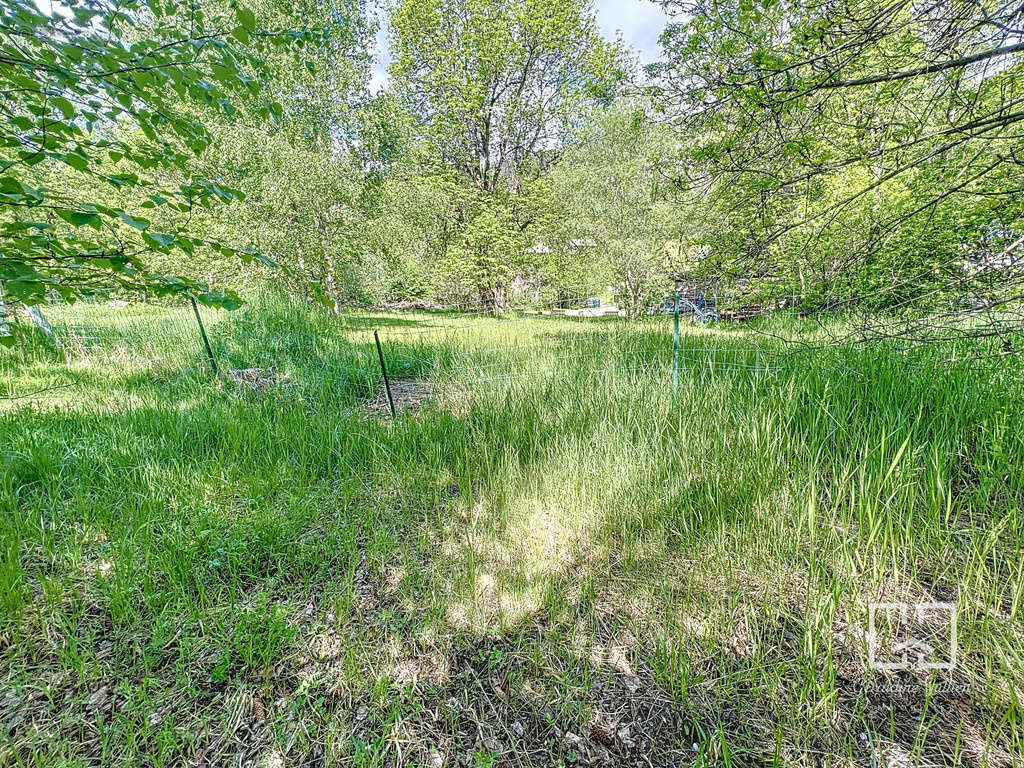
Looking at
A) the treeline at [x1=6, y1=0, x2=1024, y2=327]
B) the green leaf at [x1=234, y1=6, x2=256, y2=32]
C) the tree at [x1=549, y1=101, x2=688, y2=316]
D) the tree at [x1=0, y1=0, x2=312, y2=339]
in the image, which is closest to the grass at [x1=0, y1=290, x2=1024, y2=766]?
the treeline at [x1=6, y1=0, x2=1024, y2=327]

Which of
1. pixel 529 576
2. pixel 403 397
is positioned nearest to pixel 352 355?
pixel 403 397

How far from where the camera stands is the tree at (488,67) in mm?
11711

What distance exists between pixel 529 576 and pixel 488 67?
49.6 feet

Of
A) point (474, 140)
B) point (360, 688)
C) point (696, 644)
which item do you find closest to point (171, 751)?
point (360, 688)

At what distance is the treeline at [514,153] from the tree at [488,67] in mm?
77

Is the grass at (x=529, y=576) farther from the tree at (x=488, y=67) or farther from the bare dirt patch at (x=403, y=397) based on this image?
the tree at (x=488, y=67)

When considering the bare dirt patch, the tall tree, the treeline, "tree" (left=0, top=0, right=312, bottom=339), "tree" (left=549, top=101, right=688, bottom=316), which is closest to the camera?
"tree" (left=0, top=0, right=312, bottom=339)

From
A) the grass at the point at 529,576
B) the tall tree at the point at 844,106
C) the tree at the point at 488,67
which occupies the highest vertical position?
the tree at the point at 488,67

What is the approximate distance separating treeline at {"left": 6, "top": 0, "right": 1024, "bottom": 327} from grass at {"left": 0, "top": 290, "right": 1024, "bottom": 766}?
39.4 inches

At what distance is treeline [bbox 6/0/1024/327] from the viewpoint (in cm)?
155

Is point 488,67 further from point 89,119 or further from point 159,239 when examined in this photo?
point 159,239

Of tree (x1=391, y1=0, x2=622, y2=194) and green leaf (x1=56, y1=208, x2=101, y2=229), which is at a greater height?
tree (x1=391, y1=0, x2=622, y2=194)

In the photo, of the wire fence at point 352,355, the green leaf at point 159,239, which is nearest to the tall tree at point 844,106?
the wire fence at point 352,355

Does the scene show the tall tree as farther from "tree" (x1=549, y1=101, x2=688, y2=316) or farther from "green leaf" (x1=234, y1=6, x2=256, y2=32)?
"tree" (x1=549, y1=101, x2=688, y2=316)
